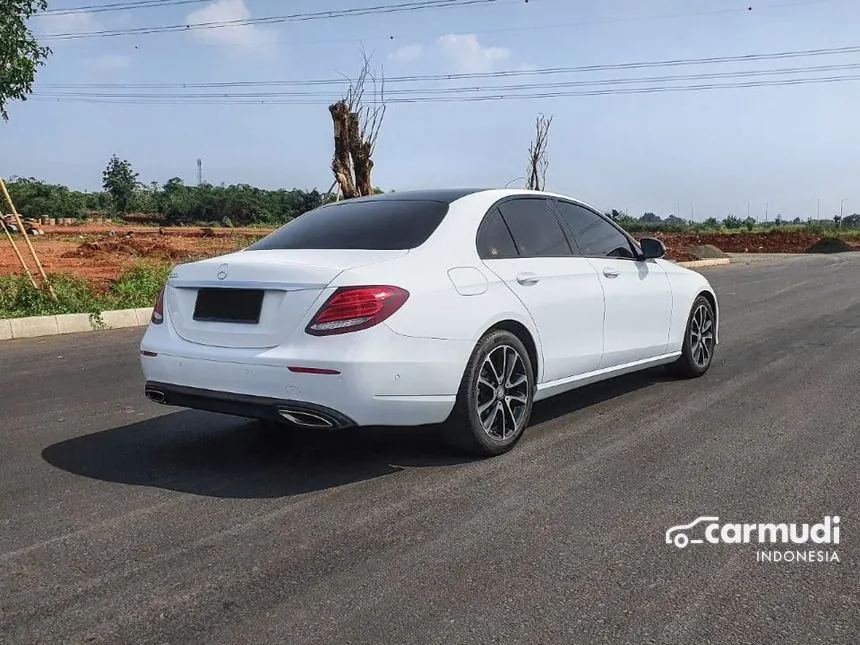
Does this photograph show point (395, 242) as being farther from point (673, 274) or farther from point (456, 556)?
point (673, 274)

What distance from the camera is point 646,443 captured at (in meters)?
5.08

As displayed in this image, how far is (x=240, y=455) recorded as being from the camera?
16.1ft

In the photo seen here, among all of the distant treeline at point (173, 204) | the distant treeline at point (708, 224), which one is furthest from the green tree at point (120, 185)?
the distant treeline at point (708, 224)

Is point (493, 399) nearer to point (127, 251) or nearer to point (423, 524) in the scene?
point (423, 524)

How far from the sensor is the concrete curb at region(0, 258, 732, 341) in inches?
414

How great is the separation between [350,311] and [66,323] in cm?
806

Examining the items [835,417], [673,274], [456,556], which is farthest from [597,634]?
[673,274]

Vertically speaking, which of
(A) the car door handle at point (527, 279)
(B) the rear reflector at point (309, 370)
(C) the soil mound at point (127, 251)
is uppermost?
(A) the car door handle at point (527, 279)

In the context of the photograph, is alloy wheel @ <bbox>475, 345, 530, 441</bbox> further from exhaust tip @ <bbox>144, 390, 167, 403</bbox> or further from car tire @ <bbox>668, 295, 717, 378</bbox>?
car tire @ <bbox>668, 295, 717, 378</bbox>

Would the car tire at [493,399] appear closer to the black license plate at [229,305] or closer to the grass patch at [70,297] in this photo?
the black license plate at [229,305]

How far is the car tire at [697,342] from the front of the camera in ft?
22.8

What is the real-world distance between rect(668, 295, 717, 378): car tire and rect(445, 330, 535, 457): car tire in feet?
7.81

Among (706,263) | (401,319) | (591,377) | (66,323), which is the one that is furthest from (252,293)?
(706,263)

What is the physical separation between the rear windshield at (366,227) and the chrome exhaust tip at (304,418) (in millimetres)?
1028
